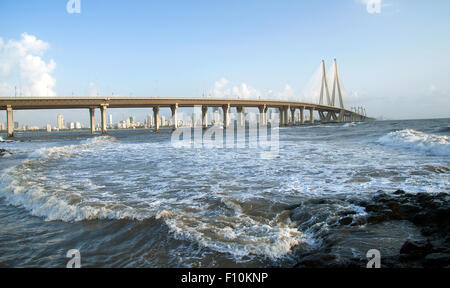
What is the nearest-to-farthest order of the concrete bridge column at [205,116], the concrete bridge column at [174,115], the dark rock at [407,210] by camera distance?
the dark rock at [407,210] < the concrete bridge column at [174,115] < the concrete bridge column at [205,116]

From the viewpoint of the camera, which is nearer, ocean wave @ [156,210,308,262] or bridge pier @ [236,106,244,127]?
ocean wave @ [156,210,308,262]

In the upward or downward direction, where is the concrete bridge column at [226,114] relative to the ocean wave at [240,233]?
upward

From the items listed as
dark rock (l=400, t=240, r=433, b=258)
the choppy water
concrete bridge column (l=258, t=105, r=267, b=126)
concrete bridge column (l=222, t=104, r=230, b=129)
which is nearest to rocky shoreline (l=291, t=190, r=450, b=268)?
dark rock (l=400, t=240, r=433, b=258)

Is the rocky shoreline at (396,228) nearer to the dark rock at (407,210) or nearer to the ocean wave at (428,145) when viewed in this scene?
the dark rock at (407,210)

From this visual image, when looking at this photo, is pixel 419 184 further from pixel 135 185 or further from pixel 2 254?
pixel 2 254

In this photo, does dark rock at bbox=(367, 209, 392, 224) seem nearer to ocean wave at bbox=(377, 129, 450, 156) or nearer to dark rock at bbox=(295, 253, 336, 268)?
dark rock at bbox=(295, 253, 336, 268)

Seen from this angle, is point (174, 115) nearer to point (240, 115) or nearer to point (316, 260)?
point (240, 115)

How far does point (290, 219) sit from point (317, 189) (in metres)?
2.09

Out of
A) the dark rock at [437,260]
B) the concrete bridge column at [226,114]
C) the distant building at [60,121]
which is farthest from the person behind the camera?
the distant building at [60,121]

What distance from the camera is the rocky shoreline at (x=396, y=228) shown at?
2.57m

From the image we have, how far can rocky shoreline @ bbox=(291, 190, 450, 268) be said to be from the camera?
2.57 meters

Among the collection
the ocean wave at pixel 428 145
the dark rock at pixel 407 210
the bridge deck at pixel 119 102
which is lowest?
the dark rock at pixel 407 210

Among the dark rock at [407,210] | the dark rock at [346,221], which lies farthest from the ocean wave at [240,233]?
the dark rock at [407,210]
